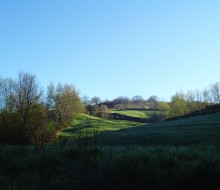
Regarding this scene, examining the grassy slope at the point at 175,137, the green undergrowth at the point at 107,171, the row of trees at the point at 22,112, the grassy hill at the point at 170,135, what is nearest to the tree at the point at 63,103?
the row of trees at the point at 22,112

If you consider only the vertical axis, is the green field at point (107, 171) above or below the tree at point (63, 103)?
below

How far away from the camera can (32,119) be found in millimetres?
43875

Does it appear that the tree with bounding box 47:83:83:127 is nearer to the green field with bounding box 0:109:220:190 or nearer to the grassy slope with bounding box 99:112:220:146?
the grassy slope with bounding box 99:112:220:146

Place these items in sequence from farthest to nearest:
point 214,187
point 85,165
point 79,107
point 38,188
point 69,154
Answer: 1. point 79,107
2. point 69,154
3. point 85,165
4. point 38,188
5. point 214,187

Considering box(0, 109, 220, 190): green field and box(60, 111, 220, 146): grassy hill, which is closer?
box(0, 109, 220, 190): green field

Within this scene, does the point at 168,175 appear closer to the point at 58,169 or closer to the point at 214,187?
the point at 214,187

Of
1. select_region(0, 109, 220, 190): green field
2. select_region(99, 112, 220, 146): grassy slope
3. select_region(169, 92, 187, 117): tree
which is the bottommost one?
select_region(99, 112, 220, 146): grassy slope

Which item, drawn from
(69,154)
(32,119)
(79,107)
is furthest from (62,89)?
(69,154)

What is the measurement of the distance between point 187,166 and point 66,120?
93020mm

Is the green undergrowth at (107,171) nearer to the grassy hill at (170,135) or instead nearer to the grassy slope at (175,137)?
the grassy hill at (170,135)

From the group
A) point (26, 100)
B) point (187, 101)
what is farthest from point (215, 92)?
point (26, 100)

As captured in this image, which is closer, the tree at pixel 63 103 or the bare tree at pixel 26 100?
the bare tree at pixel 26 100

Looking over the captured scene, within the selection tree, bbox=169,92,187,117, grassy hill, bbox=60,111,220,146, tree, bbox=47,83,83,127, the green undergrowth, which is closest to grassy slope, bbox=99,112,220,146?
grassy hill, bbox=60,111,220,146

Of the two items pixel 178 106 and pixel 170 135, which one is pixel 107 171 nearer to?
pixel 170 135
